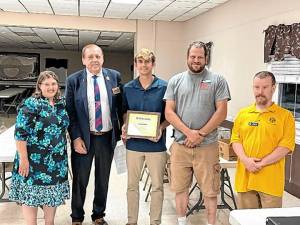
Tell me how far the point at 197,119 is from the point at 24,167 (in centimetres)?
129

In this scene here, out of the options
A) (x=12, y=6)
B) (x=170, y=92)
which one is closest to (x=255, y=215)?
(x=170, y=92)

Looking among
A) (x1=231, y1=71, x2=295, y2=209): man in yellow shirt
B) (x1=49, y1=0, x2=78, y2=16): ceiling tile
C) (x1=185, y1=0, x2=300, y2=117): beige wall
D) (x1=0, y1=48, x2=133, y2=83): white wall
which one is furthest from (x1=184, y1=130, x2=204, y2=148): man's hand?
(x1=0, y1=48, x2=133, y2=83): white wall

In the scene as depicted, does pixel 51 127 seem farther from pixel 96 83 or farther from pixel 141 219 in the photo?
pixel 141 219

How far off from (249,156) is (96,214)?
155 cm

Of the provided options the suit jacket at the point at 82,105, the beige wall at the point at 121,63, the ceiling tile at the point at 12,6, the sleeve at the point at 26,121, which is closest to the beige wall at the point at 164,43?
the ceiling tile at the point at 12,6

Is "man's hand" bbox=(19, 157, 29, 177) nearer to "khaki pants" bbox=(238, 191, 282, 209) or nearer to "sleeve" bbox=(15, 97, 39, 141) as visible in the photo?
"sleeve" bbox=(15, 97, 39, 141)

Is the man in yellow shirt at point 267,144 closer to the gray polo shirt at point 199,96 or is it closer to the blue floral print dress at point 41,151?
the gray polo shirt at point 199,96

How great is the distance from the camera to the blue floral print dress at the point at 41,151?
8.44 feet

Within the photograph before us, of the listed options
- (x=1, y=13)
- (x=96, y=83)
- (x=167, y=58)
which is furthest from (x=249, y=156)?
(x=1, y=13)

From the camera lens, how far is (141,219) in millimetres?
3492

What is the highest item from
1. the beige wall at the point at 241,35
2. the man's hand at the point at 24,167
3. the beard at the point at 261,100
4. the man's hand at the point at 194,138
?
the beige wall at the point at 241,35

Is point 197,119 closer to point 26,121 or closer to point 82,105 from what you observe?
point 82,105

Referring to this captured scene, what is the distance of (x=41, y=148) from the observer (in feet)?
8.61

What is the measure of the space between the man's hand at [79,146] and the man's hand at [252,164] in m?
1.29
